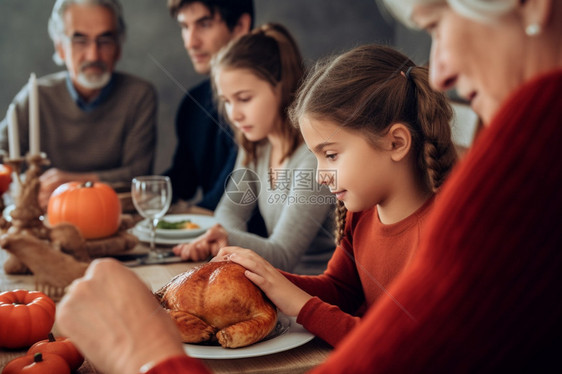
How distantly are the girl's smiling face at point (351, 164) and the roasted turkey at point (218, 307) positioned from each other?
0.97 feet

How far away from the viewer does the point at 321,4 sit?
4066 mm

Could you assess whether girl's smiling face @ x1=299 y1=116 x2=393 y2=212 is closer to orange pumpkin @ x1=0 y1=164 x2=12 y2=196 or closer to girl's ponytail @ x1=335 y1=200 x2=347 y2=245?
girl's ponytail @ x1=335 y1=200 x2=347 y2=245

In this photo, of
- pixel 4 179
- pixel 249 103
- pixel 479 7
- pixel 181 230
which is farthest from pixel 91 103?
pixel 479 7

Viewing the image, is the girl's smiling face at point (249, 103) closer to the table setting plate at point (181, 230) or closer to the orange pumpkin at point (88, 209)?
the table setting plate at point (181, 230)

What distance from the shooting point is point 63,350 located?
2.75 feet

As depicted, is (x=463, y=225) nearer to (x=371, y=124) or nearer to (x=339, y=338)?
(x=339, y=338)

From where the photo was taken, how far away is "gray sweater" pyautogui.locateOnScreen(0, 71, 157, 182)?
2945mm

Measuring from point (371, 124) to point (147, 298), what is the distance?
2.02 ft

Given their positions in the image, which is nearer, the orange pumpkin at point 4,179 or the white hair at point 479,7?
the white hair at point 479,7

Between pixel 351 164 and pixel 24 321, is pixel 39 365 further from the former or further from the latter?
pixel 351 164

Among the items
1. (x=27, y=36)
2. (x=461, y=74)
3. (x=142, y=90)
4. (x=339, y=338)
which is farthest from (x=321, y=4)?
(x=461, y=74)

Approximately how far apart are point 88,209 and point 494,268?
4.11 ft

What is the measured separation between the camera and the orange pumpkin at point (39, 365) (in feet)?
2.59

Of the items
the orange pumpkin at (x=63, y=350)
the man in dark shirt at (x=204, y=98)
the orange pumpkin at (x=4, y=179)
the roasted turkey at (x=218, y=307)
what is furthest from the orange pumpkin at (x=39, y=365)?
the man in dark shirt at (x=204, y=98)
